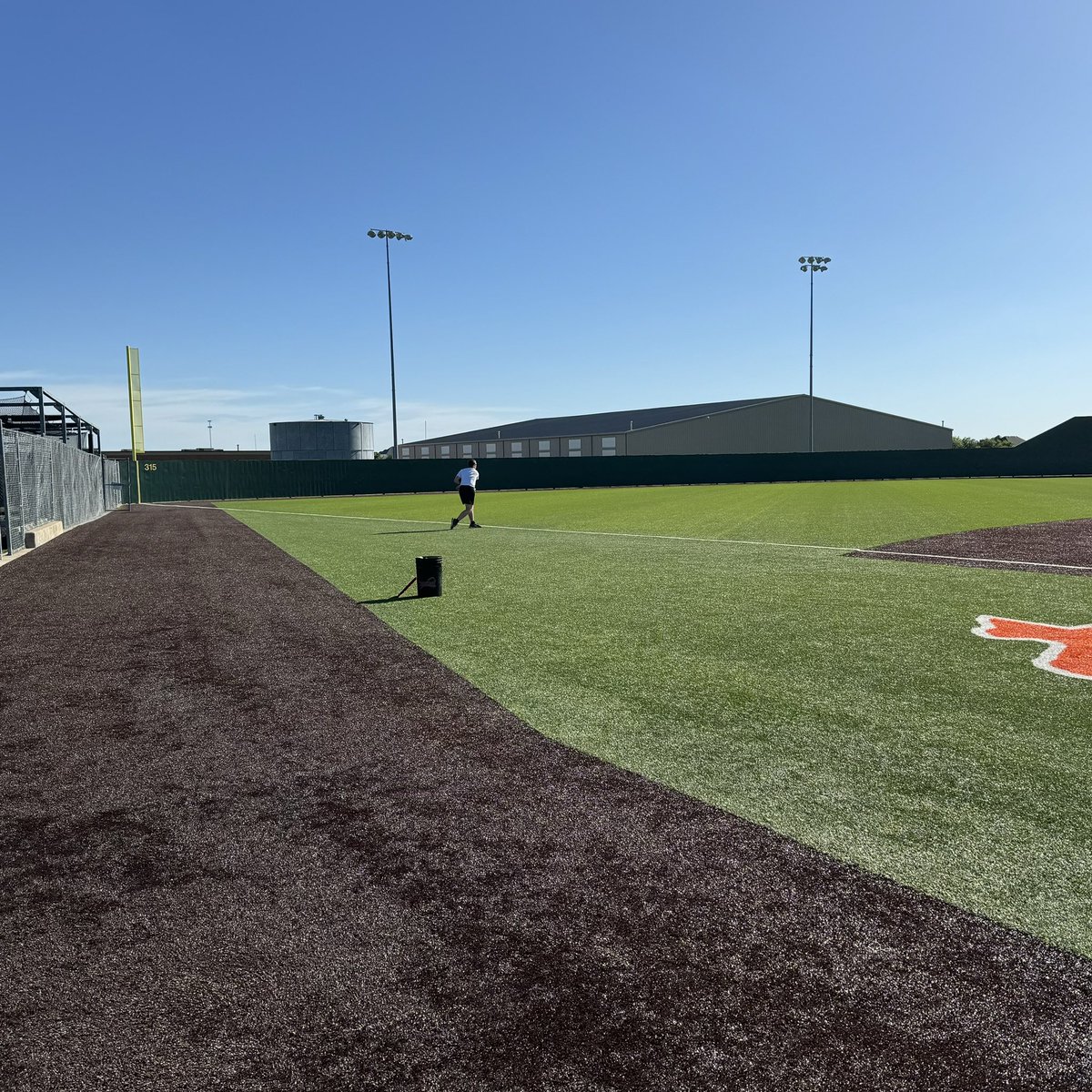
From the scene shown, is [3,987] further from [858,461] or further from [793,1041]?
[858,461]

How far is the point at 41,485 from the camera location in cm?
2117

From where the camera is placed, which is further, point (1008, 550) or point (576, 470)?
point (576, 470)

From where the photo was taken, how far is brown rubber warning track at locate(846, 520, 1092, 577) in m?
13.1

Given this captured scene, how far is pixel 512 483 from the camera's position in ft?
179

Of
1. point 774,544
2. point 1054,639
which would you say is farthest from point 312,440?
point 1054,639

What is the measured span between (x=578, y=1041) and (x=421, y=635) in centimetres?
623

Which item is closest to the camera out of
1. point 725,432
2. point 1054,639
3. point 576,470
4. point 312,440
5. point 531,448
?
point 1054,639

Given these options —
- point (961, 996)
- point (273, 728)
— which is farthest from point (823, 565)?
point (961, 996)

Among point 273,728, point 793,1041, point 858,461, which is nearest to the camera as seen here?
point 793,1041

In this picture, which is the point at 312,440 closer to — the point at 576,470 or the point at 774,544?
the point at 576,470

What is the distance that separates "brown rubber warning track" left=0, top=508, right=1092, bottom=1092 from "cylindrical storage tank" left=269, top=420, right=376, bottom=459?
61.0 meters

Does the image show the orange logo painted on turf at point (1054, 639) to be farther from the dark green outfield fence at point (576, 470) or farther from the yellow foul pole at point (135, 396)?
the dark green outfield fence at point (576, 470)

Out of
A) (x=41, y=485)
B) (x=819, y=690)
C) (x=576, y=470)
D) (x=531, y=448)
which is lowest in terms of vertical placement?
(x=819, y=690)

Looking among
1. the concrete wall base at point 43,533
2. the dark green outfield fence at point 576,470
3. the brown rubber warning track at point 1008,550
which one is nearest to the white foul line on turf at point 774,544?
the brown rubber warning track at point 1008,550
